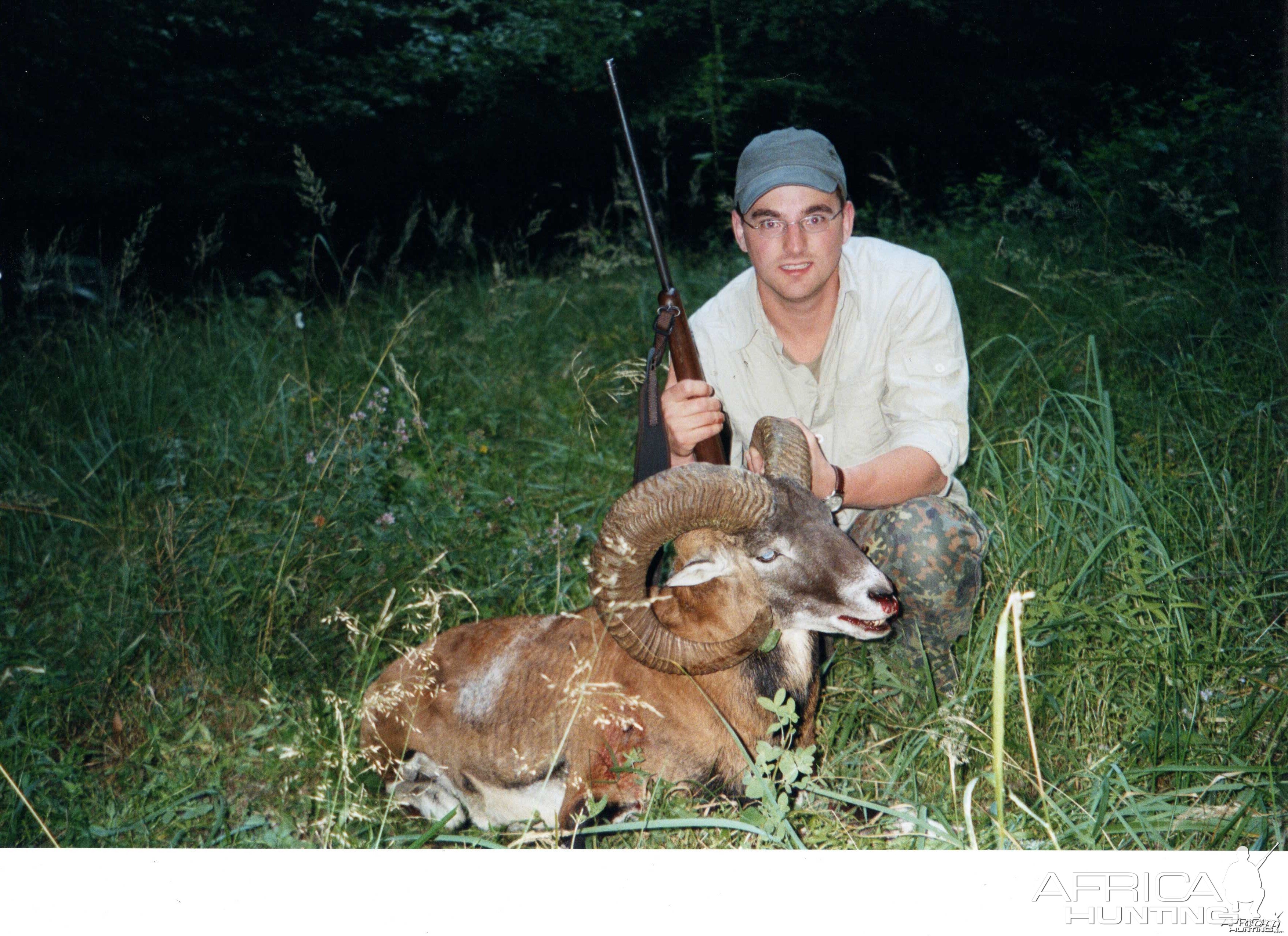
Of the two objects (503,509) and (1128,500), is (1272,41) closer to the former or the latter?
(1128,500)

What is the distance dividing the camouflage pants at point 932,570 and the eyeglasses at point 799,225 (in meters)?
1.11

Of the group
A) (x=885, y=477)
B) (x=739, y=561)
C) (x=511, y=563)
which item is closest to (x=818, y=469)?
(x=885, y=477)

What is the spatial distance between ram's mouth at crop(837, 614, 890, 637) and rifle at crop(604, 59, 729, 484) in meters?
0.73

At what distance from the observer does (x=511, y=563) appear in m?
4.47

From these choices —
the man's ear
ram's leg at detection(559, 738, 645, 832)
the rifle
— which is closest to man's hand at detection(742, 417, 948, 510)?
the rifle

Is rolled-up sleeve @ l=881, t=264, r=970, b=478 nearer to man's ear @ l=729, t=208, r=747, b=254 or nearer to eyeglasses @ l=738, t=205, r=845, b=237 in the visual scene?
eyeglasses @ l=738, t=205, r=845, b=237

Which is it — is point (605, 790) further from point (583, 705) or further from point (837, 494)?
point (837, 494)

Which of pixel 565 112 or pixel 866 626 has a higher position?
pixel 565 112

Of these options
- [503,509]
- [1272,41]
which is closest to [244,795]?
[503,509]

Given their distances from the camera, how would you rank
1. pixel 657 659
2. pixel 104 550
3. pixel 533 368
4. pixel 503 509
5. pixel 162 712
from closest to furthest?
pixel 657 659 → pixel 162 712 → pixel 104 550 → pixel 503 509 → pixel 533 368

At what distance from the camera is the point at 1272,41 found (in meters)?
4.69

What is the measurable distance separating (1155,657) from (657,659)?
1834mm

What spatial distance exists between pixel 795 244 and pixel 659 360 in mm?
694

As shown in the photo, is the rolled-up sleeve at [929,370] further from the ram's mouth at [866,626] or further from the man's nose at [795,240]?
the ram's mouth at [866,626]
